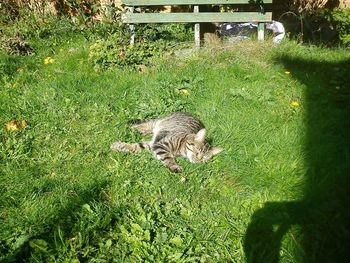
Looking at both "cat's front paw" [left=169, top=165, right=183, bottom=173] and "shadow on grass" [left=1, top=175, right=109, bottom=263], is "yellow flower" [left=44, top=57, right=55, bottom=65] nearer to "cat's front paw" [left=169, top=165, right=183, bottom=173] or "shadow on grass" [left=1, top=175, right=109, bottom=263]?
"shadow on grass" [left=1, top=175, right=109, bottom=263]

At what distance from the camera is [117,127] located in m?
4.11

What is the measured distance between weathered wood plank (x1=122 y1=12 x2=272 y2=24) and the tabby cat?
9.13 ft

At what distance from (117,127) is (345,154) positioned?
8.21ft

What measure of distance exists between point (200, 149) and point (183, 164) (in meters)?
0.24

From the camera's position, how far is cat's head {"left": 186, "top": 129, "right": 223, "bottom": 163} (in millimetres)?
3602

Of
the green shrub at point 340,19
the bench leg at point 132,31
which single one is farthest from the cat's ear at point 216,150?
the green shrub at point 340,19

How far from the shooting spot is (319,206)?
9.87 feet

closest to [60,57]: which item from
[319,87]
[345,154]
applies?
[319,87]

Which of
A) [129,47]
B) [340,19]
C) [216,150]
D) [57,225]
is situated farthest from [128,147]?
[340,19]

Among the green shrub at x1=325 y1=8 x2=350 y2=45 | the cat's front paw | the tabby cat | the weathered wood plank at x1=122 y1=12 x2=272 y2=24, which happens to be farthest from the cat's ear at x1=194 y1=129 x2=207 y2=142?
the green shrub at x1=325 y1=8 x2=350 y2=45

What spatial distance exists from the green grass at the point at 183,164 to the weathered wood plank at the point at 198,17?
3.49 feet

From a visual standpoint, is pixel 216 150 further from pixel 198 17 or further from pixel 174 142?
pixel 198 17

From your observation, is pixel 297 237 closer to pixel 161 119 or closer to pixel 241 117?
pixel 241 117

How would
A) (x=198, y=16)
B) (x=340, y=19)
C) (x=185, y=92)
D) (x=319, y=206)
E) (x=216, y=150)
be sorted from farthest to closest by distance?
(x=340, y=19)
(x=198, y=16)
(x=185, y=92)
(x=216, y=150)
(x=319, y=206)
